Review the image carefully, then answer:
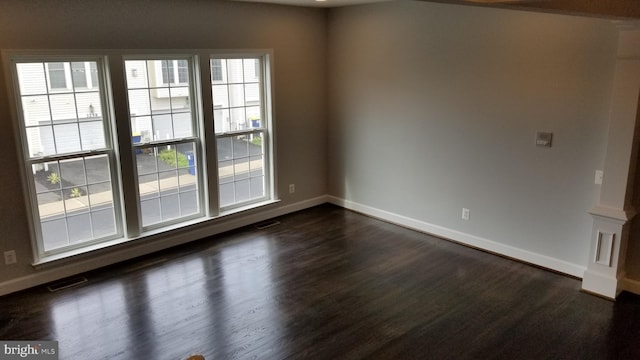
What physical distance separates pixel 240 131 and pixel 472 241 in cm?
283

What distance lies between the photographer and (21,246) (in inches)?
164

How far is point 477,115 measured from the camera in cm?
479

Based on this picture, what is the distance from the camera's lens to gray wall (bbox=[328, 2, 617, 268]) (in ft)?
13.6

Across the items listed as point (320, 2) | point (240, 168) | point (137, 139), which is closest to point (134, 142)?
point (137, 139)

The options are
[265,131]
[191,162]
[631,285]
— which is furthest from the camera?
[265,131]

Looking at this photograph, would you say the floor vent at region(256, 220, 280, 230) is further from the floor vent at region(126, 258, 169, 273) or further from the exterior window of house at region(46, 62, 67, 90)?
the exterior window of house at region(46, 62, 67, 90)

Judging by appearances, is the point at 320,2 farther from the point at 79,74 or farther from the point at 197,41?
the point at 79,74

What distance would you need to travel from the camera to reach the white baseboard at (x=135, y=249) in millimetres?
4242

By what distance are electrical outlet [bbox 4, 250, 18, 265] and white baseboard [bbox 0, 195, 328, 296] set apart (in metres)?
0.16

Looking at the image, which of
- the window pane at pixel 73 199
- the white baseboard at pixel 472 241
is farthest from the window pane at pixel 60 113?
the white baseboard at pixel 472 241

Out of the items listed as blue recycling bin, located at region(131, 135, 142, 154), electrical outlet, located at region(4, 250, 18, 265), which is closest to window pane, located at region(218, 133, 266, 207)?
blue recycling bin, located at region(131, 135, 142, 154)

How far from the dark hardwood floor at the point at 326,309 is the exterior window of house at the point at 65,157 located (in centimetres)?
48

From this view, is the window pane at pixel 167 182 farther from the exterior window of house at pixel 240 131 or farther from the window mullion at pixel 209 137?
the exterior window of house at pixel 240 131

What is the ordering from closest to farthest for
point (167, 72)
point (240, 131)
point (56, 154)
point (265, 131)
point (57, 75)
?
point (57, 75) → point (56, 154) → point (167, 72) → point (240, 131) → point (265, 131)
